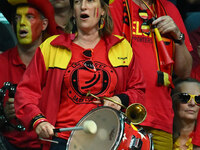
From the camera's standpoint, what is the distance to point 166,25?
4.20m

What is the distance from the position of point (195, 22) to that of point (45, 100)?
2796mm

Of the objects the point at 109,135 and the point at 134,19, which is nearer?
the point at 109,135

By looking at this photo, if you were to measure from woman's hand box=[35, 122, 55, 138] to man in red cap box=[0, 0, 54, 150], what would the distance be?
0.86m

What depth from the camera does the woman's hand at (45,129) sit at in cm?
320

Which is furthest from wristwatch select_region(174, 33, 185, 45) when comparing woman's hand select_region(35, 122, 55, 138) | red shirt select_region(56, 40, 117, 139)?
woman's hand select_region(35, 122, 55, 138)

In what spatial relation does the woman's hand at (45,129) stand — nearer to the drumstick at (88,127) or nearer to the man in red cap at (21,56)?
the drumstick at (88,127)

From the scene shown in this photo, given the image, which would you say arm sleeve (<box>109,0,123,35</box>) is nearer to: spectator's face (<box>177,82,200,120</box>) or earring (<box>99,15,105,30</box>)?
earring (<box>99,15,105,30</box>)

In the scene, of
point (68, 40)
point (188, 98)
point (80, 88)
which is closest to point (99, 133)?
point (80, 88)

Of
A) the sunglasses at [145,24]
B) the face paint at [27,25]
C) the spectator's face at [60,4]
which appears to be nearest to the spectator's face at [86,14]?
the sunglasses at [145,24]

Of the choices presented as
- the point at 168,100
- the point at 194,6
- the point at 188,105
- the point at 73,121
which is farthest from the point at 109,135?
the point at 194,6

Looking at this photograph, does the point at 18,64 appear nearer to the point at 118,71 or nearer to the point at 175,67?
the point at 118,71

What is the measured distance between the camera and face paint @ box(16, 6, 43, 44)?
4449 mm

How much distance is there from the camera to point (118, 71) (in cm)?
369

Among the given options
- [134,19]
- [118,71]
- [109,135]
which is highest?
[134,19]
